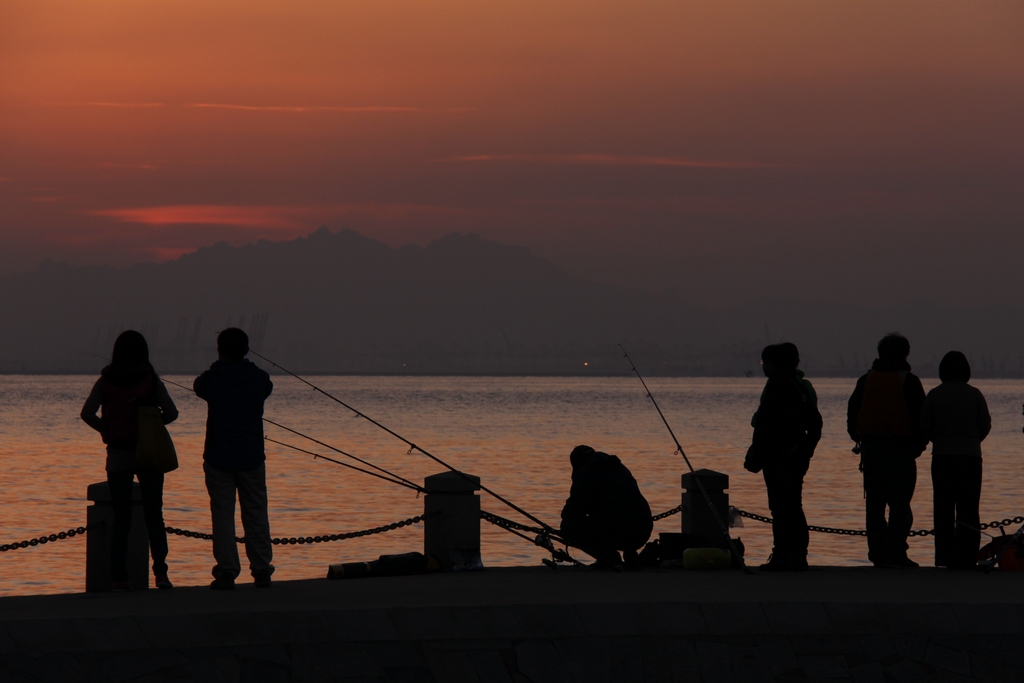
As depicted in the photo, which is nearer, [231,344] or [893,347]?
[231,344]

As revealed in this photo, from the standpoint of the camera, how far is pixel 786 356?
382 inches

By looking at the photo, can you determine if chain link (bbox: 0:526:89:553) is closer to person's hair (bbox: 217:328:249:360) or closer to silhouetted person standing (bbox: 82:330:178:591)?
silhouetted person standing (bbox: 82:330:178:591)

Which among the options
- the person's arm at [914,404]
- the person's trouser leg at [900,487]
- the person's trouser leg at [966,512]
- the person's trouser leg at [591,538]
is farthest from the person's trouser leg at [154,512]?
the person's trouser leg at [966,512]

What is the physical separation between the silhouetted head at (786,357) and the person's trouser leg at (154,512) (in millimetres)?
4409

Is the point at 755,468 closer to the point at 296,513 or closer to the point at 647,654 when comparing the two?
the point at 647,654

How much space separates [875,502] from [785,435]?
1177 mm

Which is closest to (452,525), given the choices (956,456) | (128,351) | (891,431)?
(128,351)

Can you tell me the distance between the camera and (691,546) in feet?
34.2

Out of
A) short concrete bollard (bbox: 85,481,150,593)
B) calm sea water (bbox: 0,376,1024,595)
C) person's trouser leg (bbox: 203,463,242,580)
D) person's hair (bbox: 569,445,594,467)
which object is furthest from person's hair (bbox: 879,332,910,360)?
calm sea water (bbox: 0,376,1024,595)

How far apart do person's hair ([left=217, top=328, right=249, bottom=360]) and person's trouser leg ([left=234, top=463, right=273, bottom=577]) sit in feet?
2.45

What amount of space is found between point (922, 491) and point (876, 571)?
2324 cm

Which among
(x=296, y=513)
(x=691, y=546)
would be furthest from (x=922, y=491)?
(x=691, y=546)

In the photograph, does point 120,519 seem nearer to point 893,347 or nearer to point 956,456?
point 893,347

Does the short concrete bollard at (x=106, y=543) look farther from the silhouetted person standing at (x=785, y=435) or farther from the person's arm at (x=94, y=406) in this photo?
the silhouetted person standing at (x=785, y=435)
